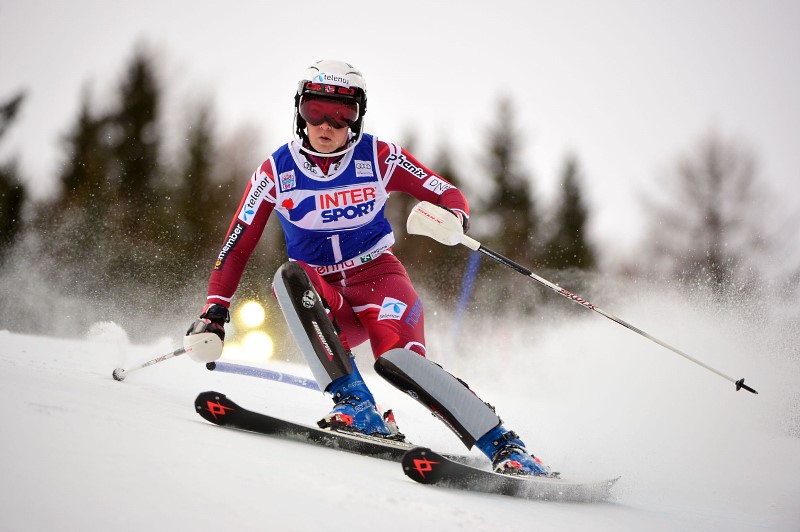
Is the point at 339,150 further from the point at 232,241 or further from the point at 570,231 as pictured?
the point at 570,231

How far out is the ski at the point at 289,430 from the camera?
273 centimetres

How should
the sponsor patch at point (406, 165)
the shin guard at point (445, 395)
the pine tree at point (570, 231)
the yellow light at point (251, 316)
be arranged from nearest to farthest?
the shin guard at point (445, 395), the sponsor patch at point (406, 165), the yellow light at point (251, 316), the pine tree at point (570, 231)

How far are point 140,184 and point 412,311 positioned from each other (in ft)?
54.8

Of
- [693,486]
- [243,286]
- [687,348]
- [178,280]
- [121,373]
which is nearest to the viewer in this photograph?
[693,486]

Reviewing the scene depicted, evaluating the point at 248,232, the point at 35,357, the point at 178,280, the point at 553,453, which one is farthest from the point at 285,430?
the point at 178,280

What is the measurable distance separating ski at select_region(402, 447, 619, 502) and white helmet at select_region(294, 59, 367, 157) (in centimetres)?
199

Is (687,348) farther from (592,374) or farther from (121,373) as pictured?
(121,373)

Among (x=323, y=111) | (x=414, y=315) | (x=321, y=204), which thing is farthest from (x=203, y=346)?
(x=323, y=111)

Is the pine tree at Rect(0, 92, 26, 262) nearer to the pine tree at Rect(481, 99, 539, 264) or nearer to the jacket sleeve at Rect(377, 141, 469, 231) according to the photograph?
the pine tree at Rect(481, 99, 539, 264)

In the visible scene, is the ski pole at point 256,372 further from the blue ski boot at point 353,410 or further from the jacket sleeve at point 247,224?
the blue ski boot at point 353,410

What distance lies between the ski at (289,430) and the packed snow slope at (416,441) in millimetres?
89

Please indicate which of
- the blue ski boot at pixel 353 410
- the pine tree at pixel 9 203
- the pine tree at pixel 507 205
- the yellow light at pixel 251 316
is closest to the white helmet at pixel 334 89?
the blue ski boot at pixel 353 410

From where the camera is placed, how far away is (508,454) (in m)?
2.71

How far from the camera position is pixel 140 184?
59.6 feet
